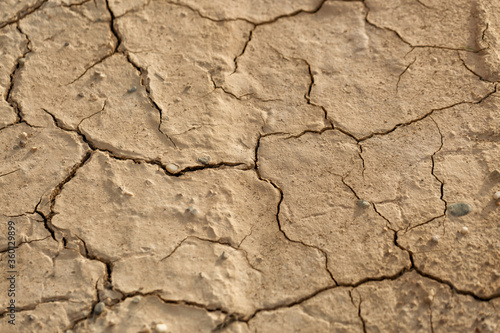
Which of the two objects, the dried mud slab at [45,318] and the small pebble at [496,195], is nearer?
the dried mud slab at [45,318]

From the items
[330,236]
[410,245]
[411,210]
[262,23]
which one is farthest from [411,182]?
[262,23]

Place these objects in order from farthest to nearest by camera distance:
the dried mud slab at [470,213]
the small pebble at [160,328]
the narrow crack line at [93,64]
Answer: the narrow crack line at [93,64], the dried mud slab at [470,213], the small pebble at [160,328]

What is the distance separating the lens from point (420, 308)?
7.59ft

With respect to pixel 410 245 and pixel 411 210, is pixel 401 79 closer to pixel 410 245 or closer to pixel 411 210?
pixel 411 210

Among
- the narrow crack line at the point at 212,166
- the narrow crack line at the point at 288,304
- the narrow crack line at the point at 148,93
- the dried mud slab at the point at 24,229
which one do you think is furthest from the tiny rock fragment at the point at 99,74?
the narrow crack line at the point at 288,304

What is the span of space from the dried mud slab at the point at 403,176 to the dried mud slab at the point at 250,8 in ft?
4.05

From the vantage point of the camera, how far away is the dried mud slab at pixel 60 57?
301 centimetres

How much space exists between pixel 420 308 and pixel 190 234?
48.7 inches

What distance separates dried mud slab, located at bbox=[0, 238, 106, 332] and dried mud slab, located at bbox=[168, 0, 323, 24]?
195 cm

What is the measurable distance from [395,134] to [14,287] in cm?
230

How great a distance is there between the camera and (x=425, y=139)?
284 cm

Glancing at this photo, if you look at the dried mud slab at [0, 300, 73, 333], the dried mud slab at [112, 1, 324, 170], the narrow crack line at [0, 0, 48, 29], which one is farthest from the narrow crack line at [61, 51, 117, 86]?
the dried mud slab at [0, 300, 73, 333]

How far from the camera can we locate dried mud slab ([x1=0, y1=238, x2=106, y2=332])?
7.63 ft

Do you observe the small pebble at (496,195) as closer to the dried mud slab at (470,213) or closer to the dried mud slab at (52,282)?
the dried mud slab at (470,213)
